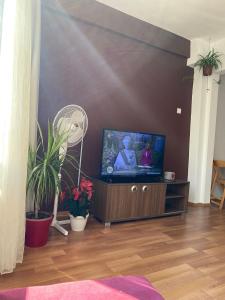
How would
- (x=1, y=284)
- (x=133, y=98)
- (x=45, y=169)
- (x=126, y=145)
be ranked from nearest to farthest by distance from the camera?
(x=1, y=284), (x=45, y=169), (x=126, y=145), (x=133, y=98)

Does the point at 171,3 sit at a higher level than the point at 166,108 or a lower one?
higher

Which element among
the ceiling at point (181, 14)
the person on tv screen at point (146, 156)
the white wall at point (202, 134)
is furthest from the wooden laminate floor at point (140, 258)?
the ceiling at point (181, 14)

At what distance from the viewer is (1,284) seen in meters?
1.65

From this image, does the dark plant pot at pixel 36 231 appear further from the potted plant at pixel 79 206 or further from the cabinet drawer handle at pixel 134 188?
the cabinet drawer handle at pixel 134 188

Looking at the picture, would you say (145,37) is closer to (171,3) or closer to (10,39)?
(171,3)

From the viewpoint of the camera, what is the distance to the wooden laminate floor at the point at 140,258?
1750 millimetres

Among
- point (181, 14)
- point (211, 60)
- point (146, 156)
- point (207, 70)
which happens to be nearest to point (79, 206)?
point (146, 156)

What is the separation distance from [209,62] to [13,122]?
11.2ft

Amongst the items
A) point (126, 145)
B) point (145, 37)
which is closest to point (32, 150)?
point (126, 145)

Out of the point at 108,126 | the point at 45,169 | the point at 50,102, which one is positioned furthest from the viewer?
the point at 108,126

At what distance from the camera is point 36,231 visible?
7.23ft

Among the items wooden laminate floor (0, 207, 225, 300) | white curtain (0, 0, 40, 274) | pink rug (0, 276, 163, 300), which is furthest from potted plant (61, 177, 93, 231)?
pink rug (0, 276, 163, 300)

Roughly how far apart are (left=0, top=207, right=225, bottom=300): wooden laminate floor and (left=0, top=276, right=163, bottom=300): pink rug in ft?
2.76

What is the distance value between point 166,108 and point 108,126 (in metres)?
1.18
